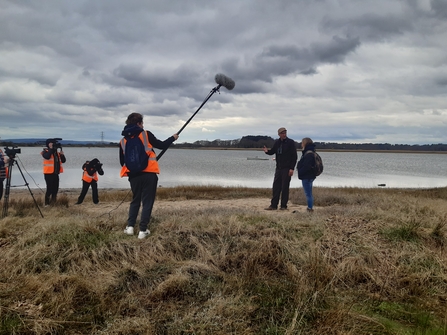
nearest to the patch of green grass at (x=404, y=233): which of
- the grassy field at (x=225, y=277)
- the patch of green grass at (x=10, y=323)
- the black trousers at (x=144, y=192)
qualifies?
the grassy field at (x=225, y=277)

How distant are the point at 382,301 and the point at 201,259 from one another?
213cm

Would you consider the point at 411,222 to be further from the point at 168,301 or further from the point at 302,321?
the point at 168,301

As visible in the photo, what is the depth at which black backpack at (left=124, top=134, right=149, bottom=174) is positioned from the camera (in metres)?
5.00

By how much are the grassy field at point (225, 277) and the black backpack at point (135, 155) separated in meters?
1.04

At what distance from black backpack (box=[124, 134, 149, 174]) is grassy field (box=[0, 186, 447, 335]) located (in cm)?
104

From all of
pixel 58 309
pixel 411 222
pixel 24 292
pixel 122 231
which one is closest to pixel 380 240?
pixel 411 222

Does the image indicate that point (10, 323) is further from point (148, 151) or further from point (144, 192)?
point (148, 151)

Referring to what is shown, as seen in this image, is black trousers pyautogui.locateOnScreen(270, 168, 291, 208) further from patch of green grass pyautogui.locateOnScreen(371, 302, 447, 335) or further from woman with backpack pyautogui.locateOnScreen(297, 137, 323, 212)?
patch of green grass pyautogui.locateOnScreen(371, 302, 447, 335)

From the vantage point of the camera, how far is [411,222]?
210 inches

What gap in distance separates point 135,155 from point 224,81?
8.48 ft

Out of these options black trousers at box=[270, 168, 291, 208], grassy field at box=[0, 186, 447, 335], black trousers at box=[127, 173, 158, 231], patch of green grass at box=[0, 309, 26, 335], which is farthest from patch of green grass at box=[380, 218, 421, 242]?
patch of green grass at box=[0, 309, 26, 335]

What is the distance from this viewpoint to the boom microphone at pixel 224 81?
6.52 m

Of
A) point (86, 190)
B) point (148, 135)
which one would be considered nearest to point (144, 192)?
point (148, 135)

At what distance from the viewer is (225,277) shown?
12.4 ft
